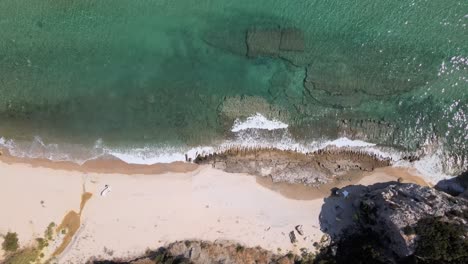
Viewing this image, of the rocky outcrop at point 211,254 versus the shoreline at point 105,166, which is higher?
the shoreline at point 105,166

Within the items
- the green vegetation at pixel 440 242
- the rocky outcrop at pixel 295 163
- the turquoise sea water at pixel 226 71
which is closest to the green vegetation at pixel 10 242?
the turquoise sea water at pixel 226 71

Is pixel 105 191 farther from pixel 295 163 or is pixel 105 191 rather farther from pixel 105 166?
pixel 295 163

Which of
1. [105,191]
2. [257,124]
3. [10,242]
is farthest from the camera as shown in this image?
[257,124]

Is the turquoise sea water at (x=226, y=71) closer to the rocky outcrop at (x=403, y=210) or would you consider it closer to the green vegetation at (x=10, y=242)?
the rocky outcrop at (x=403, y=210)

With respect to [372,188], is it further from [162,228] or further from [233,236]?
[162,228]

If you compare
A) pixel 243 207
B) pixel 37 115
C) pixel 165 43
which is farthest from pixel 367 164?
pixel 37 115

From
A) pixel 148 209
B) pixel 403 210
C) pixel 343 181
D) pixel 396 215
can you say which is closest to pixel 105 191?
pixel 148 209
